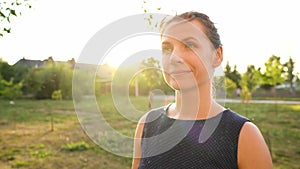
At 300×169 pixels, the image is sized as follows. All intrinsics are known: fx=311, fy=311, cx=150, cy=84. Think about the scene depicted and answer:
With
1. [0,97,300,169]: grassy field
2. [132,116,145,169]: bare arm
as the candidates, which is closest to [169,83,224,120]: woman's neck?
[132,116,145,169]: bare arm

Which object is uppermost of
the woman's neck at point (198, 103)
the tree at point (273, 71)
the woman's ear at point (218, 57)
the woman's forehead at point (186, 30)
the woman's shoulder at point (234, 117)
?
the tree at point (273, 71)

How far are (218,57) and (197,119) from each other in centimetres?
22

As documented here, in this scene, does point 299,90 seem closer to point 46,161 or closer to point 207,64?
point 46,161

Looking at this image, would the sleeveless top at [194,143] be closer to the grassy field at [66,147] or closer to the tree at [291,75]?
the grassy field at [66,147]

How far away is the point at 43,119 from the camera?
13.0 m

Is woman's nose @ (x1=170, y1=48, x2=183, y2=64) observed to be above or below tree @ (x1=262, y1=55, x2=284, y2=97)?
below

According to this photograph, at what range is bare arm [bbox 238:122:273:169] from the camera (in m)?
0.89

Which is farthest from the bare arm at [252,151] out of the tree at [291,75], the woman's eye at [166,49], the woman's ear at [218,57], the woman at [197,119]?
the tree at [291,75]

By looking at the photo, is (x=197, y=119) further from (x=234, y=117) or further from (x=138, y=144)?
(x=138, y=144)

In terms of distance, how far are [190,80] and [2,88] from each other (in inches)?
703

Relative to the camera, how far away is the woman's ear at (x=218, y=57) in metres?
1.02

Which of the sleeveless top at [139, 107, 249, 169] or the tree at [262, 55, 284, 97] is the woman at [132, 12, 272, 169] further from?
the tree at [262, 55, 284, 97]

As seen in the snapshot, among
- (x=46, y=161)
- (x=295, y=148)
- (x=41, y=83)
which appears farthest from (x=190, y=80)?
(x=41, y=83)

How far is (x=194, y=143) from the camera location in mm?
986
